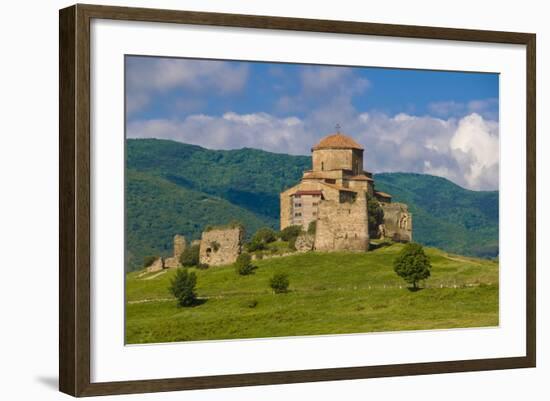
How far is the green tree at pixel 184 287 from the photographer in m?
10.7

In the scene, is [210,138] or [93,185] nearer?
[93,185]

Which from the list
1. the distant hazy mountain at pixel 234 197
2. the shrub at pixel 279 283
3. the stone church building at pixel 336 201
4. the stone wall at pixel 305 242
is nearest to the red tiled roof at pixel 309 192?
the stone church building at pixel 336 201

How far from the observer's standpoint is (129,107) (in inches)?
409

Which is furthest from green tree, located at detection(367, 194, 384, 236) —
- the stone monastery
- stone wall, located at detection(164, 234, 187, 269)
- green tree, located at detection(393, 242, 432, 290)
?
stone wall, located at detection(164, 234, 187, 269)

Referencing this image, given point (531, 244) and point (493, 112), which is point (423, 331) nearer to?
point (531, 244)

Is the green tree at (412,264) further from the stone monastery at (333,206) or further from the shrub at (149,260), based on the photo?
the shrub at (149,260)

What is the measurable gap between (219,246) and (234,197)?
556 millimetres

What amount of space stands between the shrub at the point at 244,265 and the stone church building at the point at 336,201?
526mm

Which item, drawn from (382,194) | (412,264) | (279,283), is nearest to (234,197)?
(279,283)

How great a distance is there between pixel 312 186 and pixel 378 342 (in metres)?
1.61

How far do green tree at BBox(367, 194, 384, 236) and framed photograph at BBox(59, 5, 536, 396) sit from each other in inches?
1.2

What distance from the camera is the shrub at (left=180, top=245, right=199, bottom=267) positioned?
10.8m

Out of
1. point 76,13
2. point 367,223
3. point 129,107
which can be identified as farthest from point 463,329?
point 76,13

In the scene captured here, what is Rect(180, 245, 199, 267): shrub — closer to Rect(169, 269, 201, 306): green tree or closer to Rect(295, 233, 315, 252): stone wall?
Rect(169, 269, 201, 306): green tree
